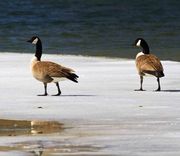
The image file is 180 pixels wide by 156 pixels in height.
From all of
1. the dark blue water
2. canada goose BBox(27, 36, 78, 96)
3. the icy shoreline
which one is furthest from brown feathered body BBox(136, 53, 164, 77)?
the dark blue water

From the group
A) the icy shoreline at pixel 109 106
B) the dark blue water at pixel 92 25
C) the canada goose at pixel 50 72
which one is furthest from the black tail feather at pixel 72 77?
the dark blue water at pixel 92 25

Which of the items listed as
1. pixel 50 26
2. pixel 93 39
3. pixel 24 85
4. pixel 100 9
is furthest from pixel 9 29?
pixel 24 85

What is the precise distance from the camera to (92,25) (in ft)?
151

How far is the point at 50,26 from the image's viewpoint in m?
46.5

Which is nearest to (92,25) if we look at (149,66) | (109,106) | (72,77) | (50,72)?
(149,66)

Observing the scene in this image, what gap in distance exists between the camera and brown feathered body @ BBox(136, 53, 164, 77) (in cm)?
1605

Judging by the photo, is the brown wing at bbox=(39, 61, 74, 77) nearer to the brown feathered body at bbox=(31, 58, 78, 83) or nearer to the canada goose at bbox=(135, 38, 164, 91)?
the brown feathered body at bbox=(31, 58, 78, 83)

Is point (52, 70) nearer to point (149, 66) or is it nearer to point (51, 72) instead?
point (51, 72)

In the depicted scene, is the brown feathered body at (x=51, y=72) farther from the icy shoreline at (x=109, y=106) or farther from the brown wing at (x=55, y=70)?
the icy shoreline at (x=109, y=106)

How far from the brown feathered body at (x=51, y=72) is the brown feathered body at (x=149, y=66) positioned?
55.7 inches

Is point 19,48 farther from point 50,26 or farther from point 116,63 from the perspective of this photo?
point 50,26

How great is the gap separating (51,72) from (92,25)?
101ft

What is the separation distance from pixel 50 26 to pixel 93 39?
10.1 metres

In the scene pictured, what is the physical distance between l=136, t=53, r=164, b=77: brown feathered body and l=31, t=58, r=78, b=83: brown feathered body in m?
1.41
